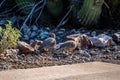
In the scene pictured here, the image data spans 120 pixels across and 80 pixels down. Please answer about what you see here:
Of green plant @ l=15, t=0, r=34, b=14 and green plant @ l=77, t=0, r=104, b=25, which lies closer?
green plant @ l=77, t=0, r=104, b=25

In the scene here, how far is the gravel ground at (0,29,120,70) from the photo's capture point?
4970 mm

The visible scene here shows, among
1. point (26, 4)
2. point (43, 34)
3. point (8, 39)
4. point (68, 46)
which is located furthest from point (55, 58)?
point (26, 4)

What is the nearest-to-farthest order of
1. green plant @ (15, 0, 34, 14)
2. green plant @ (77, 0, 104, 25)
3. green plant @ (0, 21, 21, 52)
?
green plant @ (0, 21, 21, 52), green plant @ (77, 0, 104, 25), green plant @ (15, 0, 34, 14)

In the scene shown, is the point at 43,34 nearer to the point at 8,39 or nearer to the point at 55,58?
the point at 55,58

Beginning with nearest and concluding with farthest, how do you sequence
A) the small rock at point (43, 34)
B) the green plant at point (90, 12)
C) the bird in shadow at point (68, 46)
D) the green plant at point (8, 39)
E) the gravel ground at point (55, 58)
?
1. the gravel ground at point (55, 58)
2. the green plant at point (8, 39)
3. the bird in shadow at point (68, 46)
4. the small rock at point (43, 34)
5. the green plant at point (90, 12)

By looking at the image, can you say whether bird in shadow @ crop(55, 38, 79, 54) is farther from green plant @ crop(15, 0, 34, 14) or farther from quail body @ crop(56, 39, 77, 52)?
green plant @ crop(15, 0, 34, 14)

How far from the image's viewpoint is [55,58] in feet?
17.5

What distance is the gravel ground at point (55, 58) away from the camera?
4.97 metres

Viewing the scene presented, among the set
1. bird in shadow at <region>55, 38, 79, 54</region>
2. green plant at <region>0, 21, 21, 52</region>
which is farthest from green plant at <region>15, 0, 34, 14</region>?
green plant at <region>0, 21, 21, 52</region>

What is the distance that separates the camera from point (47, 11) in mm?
7910

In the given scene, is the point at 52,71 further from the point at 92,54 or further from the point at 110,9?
the point at 110,9

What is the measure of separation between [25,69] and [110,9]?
349cm

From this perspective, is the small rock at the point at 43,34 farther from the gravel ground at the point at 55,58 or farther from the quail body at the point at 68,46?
the gravel ground at the point at 55,58

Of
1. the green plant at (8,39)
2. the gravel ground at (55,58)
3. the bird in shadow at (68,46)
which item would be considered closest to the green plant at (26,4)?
the bird in shadow at (68,46)
